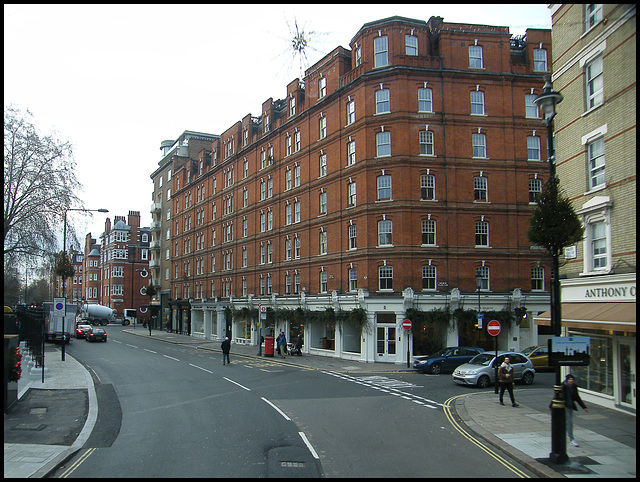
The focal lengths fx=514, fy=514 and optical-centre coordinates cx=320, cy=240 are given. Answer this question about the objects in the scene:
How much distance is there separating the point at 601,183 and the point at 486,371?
9111 mm

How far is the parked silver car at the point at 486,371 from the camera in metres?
21.5

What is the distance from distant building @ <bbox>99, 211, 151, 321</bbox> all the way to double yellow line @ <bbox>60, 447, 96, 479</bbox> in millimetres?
91779

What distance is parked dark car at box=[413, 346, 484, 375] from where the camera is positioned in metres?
26.4

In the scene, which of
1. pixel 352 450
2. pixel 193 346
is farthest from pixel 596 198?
pixel 193 346

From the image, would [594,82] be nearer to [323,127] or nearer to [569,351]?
[569,351]

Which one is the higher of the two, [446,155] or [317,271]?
[446,155]

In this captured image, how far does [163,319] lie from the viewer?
7362cm

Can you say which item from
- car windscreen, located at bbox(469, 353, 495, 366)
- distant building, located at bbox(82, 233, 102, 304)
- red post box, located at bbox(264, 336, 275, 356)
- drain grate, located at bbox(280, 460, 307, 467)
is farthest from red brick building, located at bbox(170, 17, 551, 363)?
distant building, located at bbox(82, 233, 102, 304)

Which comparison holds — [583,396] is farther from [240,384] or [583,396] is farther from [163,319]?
Result: [163,319]

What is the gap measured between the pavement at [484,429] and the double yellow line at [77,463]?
256 millimetres

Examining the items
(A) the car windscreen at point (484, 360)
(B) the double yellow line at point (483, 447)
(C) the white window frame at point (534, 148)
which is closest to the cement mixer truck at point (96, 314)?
(C) the white window frame at point (534, 148)

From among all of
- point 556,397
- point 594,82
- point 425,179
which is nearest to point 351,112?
point 425,179

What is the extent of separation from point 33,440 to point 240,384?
10209 mm

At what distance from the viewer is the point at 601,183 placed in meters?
17.0
